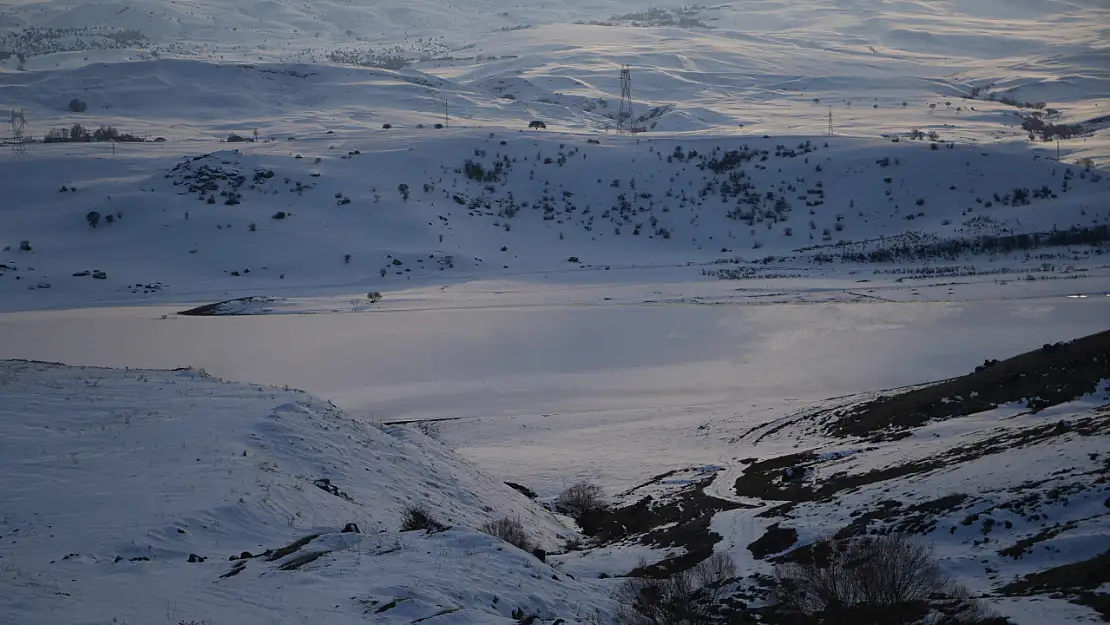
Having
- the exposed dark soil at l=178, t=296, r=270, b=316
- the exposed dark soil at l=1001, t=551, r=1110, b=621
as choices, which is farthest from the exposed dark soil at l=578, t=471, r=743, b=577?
the exposed dark soil at l=178, t=296, r=270, b=316

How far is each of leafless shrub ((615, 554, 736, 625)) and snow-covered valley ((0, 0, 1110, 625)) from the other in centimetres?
9

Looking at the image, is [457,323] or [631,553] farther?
[457,323]

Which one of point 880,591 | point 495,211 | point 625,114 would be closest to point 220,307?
point 495,211

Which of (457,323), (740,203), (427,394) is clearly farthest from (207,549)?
(740,203)

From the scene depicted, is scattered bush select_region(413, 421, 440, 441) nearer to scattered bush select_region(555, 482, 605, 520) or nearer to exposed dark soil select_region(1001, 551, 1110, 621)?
scattered bush select_region(555, 482, 605, 520)

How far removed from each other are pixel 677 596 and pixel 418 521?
18.0 feet

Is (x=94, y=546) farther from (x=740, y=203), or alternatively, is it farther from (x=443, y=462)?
(x=740, y=203)

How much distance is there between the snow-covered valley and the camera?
14.5m

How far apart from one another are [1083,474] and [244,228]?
160ft

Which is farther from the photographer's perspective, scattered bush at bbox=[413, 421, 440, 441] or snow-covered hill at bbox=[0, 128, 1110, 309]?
snow-covered hill at bbox=[0, 128, 1110, 309]

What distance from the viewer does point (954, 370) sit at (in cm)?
3072

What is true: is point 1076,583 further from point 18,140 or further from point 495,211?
point 18,140

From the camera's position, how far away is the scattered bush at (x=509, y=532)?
1825 centimetres

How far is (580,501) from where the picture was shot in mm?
23125
